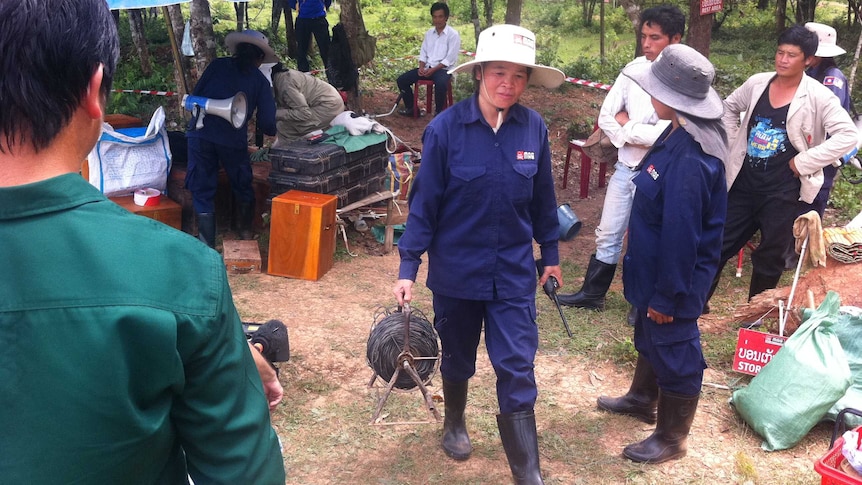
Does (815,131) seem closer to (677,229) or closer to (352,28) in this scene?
(677,229)

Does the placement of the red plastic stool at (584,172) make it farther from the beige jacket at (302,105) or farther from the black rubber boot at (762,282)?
the black rubber boot at (762,282)

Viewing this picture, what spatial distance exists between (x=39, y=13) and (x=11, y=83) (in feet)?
0.34

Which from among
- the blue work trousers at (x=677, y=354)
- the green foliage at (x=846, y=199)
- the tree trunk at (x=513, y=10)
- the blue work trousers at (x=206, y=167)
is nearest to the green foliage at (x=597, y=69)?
the tree trunk at (x=513, y=10)

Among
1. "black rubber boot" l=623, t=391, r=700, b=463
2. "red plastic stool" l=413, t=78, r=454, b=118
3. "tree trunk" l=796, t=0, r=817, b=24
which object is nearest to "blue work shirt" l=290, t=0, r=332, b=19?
"red plastic stool" l=413, t=78, r=454, b=118

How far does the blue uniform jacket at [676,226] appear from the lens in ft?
11.4

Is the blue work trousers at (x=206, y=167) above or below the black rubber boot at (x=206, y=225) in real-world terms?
above

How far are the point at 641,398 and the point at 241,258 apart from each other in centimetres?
364

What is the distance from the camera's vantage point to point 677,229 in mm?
3479

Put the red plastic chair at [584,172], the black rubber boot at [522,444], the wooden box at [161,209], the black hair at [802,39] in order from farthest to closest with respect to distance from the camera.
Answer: the red plastic chair at [584,172], the wooden box at [161,209], the black hair at [802,39], the black rubber boot at [522,444]

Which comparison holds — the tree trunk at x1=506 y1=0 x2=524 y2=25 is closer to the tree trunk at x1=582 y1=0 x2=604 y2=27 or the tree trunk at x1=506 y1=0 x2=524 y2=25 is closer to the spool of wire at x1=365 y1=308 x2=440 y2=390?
the spool of wire at x1=365 y1=308 x2=440 y2=390

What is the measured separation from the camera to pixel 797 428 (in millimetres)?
4082

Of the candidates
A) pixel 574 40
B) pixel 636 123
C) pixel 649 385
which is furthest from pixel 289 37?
pixel 649 385

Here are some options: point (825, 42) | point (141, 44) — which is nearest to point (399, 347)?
point (825, 42)

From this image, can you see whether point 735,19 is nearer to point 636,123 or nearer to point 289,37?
point 289,37
